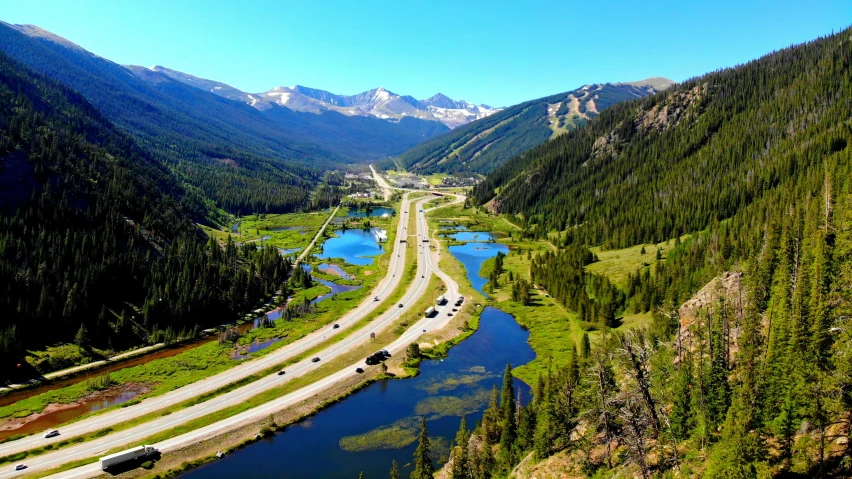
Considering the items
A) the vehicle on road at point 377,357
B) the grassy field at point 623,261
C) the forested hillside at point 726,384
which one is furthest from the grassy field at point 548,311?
the vehicle on road at point 377,357

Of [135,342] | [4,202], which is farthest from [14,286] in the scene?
[4,202]

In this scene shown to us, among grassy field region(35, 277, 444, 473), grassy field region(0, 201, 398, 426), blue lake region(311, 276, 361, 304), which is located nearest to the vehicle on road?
grassy field region(35, 277, 444, 473)

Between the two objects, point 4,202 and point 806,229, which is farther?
point 4,202

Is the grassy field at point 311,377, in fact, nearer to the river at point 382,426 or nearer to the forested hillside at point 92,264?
the river at point 382,426

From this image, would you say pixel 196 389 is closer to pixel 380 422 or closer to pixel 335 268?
pixel 380 422

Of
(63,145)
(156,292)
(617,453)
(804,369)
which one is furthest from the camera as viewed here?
→ (63,145)

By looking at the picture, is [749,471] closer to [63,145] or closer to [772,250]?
[772,250]
